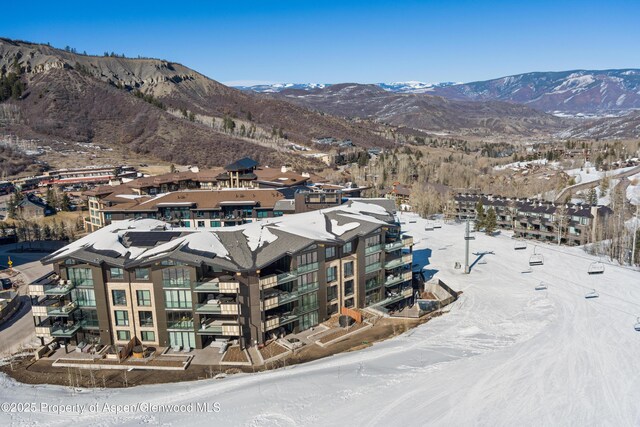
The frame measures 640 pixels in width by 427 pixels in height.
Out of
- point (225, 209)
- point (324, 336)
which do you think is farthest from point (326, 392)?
point (225, 209)

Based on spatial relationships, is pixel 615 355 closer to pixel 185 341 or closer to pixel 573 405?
pixel 573 405

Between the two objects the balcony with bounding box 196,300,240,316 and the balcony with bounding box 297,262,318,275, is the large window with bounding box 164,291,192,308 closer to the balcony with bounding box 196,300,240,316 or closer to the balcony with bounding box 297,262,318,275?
the balcony with bounding box 196,300,240,316

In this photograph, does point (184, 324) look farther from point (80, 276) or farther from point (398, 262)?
point (398, 262)

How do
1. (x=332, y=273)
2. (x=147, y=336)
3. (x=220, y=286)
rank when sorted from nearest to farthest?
(x=220, y=286) < (x=147, y=336) < (x=332, y=273)

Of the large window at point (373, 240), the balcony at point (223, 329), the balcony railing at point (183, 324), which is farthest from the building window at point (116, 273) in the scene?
the large window at point (373, 240)

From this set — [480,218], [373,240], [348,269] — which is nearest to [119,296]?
[348,269]

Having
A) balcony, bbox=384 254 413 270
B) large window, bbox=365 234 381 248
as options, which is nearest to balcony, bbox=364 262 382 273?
balcony, bbox=384 254 413 270

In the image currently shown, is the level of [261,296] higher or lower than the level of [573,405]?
higher
